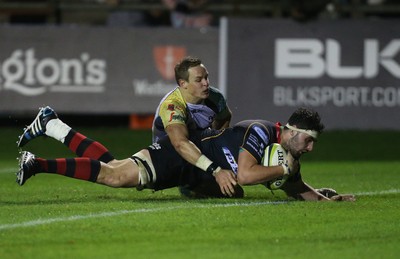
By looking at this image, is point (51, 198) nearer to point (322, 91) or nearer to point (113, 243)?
point (113, 243)

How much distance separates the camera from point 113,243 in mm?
7660

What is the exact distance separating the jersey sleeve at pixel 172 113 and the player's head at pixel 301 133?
1122 millimetres

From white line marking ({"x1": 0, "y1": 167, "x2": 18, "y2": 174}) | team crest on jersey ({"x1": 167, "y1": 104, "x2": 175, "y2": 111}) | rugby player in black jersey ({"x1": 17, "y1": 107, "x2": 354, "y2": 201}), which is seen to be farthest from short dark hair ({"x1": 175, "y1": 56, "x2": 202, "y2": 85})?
white line marking ({"x1": 0, "y1": 167, "x2": 18, "y2": 174})

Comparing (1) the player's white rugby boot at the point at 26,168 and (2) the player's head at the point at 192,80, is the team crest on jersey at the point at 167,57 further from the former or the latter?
(1) the player's white rugby boot at the point at 26,168

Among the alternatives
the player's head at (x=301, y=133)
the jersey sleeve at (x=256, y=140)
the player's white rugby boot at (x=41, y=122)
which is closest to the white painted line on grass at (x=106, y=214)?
the jersey sleeve at (x=256, y=140)

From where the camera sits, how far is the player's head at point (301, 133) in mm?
9656

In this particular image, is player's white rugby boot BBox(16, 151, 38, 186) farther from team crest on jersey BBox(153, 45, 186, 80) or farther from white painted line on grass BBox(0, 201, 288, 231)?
team crest on jersey BBox(153, 45, 186, 80)

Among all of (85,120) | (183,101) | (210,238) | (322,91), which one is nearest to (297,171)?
(183,101)

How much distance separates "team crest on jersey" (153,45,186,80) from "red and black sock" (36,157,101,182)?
8.60 meters

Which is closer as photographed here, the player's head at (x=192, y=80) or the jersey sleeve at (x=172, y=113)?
the jersey sleeve at (x=172, y=113)

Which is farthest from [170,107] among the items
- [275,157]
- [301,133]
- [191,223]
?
[191,223]

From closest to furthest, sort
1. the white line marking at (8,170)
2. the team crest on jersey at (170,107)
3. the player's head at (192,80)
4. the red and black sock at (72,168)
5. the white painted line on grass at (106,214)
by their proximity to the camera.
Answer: the white painted line on grass at (106,214), the red and black sock at (72,168), the team crest on jersey at (170,107), the player's head at (192,80), the white line marking at (8,170)

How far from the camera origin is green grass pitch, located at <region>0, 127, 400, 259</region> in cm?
743

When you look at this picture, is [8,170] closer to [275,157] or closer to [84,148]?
[84,148]
